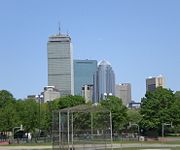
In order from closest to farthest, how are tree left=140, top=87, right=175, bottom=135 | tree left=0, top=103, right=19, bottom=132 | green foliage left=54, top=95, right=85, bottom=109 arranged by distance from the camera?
tree left=0, top=103, right=19, bottom=132, tree left=140, top=87, right=175, bottom=135, green foliage left=54, top=95, right=85, bottom=109

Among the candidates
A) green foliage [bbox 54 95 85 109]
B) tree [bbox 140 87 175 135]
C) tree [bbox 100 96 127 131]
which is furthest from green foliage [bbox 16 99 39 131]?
tree [bbox 140 87 175 135]

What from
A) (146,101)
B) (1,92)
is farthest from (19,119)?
(1,92)

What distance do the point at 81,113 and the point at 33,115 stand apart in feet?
272

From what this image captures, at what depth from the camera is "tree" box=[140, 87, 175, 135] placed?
11919 cm

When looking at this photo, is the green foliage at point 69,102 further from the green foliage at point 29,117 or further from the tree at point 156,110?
the tree at point 156,110

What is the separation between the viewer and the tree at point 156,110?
391 ft

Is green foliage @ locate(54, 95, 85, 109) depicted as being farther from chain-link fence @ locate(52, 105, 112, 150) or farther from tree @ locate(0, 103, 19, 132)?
chain-link fence @ locate(52, 105, 112, 150)

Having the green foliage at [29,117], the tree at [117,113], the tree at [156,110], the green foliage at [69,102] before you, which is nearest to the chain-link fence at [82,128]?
the tree at [117,113]

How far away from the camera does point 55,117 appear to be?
1507 inches

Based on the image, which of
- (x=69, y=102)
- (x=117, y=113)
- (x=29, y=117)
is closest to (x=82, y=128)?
(x=117, y=113)

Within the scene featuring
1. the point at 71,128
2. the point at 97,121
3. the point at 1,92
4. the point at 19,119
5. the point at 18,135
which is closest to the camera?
the point at 71,128

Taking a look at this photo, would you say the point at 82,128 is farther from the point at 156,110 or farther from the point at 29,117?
the point at 156,110

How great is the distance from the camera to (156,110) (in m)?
122

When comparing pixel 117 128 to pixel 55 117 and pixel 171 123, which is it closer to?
pixel 171 123
